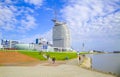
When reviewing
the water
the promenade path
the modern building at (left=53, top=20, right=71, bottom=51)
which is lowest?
the water

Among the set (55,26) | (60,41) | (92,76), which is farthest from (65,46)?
(92,76)

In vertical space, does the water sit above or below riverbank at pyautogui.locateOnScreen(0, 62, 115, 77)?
below

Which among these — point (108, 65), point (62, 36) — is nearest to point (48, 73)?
point (108, 65)

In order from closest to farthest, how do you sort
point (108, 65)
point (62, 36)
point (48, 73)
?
point (48, 73) → point (108, 65) → point (62, 36)

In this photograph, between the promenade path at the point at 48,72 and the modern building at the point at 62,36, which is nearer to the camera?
the promenade path at the point at 48,72

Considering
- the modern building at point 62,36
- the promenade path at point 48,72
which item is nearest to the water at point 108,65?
the promenade path at point 48,72

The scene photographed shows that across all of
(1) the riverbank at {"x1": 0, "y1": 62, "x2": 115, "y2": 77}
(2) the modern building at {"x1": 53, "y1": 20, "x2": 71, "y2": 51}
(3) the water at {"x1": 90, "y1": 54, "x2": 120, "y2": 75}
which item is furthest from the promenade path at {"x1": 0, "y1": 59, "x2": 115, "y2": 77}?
(2) the modern building at {"x1": 53, "y1": 20, "x2": 71, "y2": 51}

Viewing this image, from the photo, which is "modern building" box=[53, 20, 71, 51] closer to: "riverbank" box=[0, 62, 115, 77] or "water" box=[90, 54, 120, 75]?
"water" box=[90, 54, 120, 75]

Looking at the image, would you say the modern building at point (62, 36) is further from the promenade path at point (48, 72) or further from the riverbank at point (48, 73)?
the riverbank at point (48, 73)

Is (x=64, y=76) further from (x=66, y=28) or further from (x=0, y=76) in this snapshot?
(x=66, y=28)

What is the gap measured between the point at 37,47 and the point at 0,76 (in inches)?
4906

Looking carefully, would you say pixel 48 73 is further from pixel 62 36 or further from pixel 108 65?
pixel 62 36

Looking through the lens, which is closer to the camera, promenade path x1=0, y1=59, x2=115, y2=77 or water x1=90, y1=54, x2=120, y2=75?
promenade path x1=0, y1=59, x2=115, y2=77

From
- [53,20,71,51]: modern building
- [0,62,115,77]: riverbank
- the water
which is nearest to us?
[0,62,115,77]: riverbank
